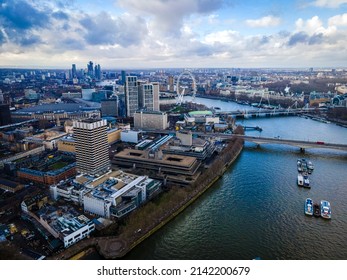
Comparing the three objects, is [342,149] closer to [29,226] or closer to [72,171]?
[72,171]

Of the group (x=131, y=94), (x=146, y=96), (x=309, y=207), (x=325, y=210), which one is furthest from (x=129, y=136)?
(x=325, y=210)

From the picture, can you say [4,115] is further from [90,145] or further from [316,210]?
[316,210]

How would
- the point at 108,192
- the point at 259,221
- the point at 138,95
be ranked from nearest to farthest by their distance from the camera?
1. the point at 259,221
2. the point at 108,192
3. the point at 138,95

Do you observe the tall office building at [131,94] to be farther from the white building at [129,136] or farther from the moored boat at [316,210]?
the moored boat at [316,210]

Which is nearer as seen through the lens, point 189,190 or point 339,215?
point 339,215

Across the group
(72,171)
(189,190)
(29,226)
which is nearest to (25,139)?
(72,171)
